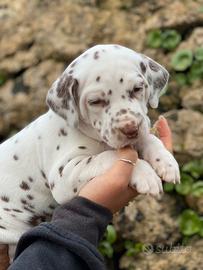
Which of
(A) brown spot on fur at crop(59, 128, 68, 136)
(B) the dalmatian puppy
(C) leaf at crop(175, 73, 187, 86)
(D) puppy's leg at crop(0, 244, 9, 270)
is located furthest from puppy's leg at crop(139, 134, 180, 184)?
(C) leaf at crop(175, 73, 187, 86)

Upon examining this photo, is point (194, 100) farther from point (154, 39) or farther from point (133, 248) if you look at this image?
point (133, 248)

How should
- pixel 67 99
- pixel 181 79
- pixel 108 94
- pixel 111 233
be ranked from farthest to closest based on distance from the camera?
pixel 181 79, pixel 111 233, pixel 67 99, pixel 108 94

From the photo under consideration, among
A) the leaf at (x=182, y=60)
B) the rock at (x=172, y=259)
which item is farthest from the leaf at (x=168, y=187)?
the leaf at (x=182, y=60)

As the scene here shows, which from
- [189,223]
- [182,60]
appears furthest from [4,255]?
[182,60]

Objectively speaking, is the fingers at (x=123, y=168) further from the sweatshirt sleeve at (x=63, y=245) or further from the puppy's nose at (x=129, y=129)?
the sweatshirt sleeve at (x=63, y=245)

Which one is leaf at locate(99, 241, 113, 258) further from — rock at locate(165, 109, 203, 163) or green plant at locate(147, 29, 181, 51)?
green plant at locate(147, 29, 181, 51)

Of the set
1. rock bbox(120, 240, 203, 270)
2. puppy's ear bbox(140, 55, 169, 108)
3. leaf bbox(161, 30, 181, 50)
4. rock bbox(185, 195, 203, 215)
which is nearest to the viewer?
puppy's ear bbox(140, 55, 169, 108)

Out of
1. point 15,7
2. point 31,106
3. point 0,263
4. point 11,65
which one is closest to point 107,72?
point 0,263
